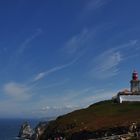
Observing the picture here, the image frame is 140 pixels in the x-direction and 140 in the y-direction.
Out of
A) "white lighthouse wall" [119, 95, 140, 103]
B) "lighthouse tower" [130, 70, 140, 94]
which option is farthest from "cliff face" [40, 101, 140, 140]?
"lighthouse tower" [130, 70, 140, 94]

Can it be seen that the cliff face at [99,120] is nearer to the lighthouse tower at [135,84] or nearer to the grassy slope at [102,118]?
the grassy slope at [102,118]

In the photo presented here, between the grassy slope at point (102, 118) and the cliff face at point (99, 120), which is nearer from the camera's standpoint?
the cliff face at point (99, 120)

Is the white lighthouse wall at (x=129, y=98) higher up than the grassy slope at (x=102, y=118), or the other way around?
the white lighthouse wall at (x=129, y=98)

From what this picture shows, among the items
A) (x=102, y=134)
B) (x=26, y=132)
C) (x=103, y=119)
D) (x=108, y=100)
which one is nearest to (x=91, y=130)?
(x=102, y=134)

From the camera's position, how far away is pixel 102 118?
79.3 m

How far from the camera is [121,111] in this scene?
86.3 meters

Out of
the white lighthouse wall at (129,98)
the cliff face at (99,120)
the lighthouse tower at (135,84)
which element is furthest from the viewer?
the lighthouse tower at (135,84)

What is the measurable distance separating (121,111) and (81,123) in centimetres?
1160

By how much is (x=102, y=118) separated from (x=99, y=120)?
90.4 inches

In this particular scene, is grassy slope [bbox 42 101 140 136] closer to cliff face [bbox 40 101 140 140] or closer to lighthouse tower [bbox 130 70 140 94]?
cliff face [bbox 40 101 140 140]

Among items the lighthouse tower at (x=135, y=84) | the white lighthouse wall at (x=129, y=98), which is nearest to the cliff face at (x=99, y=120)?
the white lighthouse wall at (x=129, y=98)

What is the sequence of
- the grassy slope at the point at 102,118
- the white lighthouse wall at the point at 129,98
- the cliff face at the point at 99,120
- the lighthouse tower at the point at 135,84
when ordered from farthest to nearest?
the lighthouse tower at the point at 135,84 < the white lighthouse wall at the point at 129,98 < the grassy slope at the point at 102,118 < the cliff face at the point at 99,120

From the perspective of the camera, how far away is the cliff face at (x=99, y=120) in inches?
2677

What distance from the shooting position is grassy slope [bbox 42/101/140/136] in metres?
69.8
